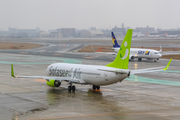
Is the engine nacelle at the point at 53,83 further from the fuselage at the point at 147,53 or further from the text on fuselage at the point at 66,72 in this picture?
the fuselage at the point at 147,53

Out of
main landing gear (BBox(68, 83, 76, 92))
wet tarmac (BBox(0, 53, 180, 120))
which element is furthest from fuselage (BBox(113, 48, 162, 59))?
main landing gear (BBox(68, 83, 76, 92))

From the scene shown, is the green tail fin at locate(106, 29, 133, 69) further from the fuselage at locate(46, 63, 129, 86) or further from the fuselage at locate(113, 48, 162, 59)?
the fuselage at locate(113, 48, 162, 59)

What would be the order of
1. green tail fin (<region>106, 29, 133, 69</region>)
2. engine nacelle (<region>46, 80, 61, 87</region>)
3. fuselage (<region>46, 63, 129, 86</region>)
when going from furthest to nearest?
engine nacelle (<region>46, 80, 61, 87</region>) < green tail fin (<region>106, 29, 133, 69</region>) < fuselage (<region>46, 63, 129, 86</region>)

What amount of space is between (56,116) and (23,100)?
8.58m

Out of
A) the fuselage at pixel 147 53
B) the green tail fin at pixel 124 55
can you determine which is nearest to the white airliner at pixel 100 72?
the green tail fin at pixel 124 55

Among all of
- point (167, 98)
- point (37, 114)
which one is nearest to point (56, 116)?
point (37, 114)

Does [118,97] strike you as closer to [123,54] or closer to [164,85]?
[123,54]

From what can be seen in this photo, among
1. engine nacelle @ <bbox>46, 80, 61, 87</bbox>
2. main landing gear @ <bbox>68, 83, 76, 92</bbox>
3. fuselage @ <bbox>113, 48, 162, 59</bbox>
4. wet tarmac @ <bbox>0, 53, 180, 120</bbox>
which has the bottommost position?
wet tarmac @ <bbox>0, 53, 180, 120</bbox>

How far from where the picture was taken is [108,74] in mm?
35250

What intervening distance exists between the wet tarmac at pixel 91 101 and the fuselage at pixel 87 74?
1.94m

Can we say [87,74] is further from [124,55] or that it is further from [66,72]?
[124,55]

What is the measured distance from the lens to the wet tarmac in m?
27.4

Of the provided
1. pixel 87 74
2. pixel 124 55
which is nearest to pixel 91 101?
pixel 87 74

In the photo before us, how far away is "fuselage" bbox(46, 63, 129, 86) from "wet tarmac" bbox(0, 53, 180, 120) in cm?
194
